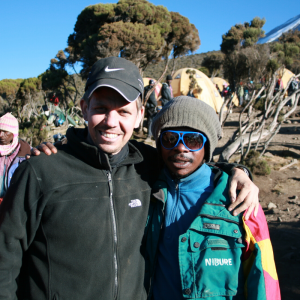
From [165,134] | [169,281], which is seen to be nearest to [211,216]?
[169,281]

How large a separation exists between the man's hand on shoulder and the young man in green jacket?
0.04 meters

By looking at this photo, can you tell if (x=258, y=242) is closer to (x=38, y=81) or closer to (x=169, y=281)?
(x=169, y=281)

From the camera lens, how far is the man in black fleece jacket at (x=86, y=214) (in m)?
1.33

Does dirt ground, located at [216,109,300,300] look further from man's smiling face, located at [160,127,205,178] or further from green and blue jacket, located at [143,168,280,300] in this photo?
man's smiling face, located at [160,127,205,178]

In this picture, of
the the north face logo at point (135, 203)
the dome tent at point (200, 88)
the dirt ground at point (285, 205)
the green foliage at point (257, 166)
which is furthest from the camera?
the dome tent at point (200, 88)

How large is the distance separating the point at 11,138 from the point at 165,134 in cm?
307

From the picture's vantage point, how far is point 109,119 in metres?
1.49

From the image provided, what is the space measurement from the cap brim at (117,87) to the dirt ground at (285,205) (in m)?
2.92

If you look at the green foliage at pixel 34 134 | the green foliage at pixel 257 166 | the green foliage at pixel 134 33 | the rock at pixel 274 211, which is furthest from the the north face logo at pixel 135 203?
the green foliage at pixel 134 33

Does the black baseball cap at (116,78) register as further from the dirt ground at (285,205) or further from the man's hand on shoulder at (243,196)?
the dirt ground at (285,205)

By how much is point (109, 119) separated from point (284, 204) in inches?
200

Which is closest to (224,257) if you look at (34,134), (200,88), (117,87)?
(117,87)

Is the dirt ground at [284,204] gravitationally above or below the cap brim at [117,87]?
below

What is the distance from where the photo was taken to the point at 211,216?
150cm
